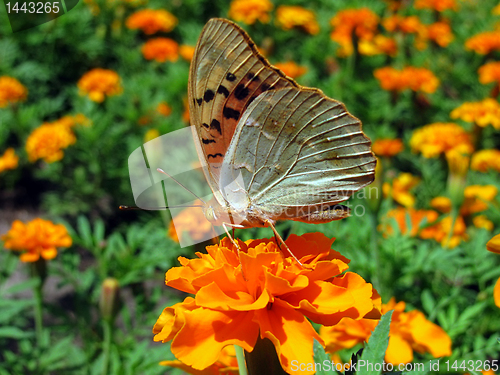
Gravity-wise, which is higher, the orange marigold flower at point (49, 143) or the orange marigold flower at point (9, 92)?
the orange marigold flower at point (9, 92)

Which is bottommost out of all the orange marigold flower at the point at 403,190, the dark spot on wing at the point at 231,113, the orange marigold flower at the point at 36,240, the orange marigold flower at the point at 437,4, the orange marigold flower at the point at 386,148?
the orange marigold flower at the point at 403,190

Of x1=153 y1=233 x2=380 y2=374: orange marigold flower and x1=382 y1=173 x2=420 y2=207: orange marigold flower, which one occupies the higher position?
x1=153 y1=233 x2=380 y2=374: orange marigold flower

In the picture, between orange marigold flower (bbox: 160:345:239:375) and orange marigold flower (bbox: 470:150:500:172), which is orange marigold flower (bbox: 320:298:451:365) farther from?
orange marigold flower (bbox: 470:150:500:172)

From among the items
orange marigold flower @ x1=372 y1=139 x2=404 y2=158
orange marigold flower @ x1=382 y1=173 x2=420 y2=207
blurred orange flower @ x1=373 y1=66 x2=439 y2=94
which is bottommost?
orange marigold flower @ x1=382 y1=173 x2=420 y2=207

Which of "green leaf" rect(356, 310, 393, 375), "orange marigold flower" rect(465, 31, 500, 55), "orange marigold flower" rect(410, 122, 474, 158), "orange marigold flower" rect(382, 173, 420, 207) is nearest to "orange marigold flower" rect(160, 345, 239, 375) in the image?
"green leaf" rect(356, 310, 393, 375)

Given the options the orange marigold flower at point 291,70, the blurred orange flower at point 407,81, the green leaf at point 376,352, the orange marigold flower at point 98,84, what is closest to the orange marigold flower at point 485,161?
the blurred orange flower at point 407,81

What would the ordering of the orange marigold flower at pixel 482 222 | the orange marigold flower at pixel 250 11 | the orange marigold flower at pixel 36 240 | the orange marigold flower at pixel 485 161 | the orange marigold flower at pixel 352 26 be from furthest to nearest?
the orange marigold flower at pixel 250 11 < the orange marigold flower at pixel 352 26 < the orange marigold flower at pixel 485 161 < the orange marigold flower at pixel 482 222 < the orange marigold flower at pixel 36 240

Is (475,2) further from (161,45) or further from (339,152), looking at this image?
(339,152)

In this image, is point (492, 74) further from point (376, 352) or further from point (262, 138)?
point (376, 352)

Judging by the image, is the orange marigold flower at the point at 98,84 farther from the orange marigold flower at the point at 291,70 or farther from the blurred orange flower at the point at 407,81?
the blurred orange flower at the point at 407,81
